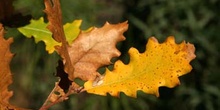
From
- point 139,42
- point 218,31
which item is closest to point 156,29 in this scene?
point 139,42

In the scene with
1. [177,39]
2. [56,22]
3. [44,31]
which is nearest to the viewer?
[56,22]

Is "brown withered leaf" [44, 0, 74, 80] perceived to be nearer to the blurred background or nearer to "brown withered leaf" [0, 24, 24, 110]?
"brown withered leaf" [0, 24, 24, 110]

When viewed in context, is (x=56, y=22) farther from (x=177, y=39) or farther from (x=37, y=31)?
(x=177, y=39)

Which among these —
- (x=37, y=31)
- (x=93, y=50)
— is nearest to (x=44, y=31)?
(x=37, y=31)

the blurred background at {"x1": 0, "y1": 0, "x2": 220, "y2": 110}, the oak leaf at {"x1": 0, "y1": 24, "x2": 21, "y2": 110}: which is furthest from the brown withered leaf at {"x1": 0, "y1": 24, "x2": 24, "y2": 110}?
the blurred background at {"x1": 0, "y1": 0, "x2": 220, "y2": 110}

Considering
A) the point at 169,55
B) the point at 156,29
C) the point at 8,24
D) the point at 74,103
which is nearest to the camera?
the point at 169,55

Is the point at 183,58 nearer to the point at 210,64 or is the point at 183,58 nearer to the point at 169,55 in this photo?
the point at 169,55
